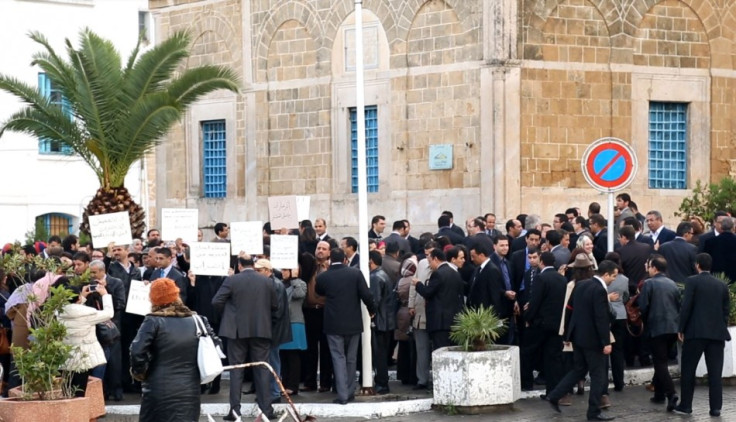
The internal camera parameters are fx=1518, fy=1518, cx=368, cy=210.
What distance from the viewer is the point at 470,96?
2711 cm

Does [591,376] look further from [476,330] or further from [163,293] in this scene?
[163,293]

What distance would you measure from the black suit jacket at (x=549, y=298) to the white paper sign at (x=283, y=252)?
301 cm

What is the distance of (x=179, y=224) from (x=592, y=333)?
23.9 feet

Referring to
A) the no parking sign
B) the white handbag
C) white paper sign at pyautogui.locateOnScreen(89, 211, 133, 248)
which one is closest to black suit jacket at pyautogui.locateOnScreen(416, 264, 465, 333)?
the no parking sign

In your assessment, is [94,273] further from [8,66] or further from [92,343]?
[8,66]

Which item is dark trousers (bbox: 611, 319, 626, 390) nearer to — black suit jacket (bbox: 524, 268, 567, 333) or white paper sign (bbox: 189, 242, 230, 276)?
black suit jacket (bbox: 524, 268, 567, 333)

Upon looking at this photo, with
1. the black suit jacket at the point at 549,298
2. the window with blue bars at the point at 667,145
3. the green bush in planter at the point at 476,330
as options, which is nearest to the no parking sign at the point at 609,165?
the black suit jacket at the point at 549,298

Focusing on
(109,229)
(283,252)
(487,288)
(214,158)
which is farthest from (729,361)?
(214,158)

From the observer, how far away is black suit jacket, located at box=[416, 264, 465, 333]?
18.5 m

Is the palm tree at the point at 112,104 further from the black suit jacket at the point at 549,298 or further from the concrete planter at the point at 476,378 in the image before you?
the concrete planter at the point at 476,378

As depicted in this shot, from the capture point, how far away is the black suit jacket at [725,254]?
20.3 meters

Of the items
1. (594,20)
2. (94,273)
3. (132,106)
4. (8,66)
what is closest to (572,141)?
(594,20)

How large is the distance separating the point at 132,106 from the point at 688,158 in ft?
34.8

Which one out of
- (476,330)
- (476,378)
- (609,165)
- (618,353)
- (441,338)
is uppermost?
(609,165)
